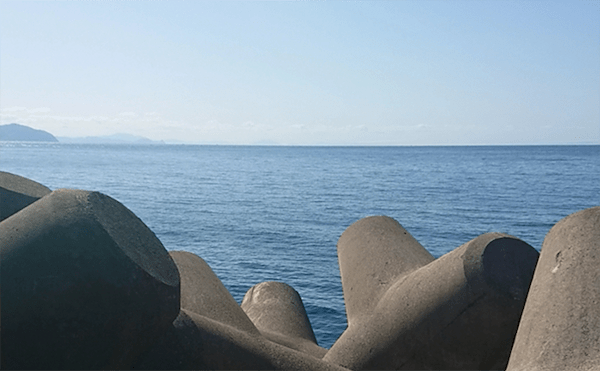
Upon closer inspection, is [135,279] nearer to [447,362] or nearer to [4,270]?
[4,270]

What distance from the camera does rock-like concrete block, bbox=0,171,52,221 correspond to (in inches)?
135

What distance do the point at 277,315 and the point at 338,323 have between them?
3.49m

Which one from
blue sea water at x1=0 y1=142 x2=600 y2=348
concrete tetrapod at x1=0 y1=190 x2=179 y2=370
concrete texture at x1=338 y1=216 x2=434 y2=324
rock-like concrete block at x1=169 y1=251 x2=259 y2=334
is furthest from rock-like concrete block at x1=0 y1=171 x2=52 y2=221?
blue sea water at x1=0 y1=142 x2=600 y2=348

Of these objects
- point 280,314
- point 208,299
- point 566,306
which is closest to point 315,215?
point 280,314

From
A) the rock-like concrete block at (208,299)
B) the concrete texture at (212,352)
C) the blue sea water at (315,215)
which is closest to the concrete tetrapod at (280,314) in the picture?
the rock-like concrete block at (208,299)

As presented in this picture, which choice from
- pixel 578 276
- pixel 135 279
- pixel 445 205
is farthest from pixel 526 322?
pixel 445 205

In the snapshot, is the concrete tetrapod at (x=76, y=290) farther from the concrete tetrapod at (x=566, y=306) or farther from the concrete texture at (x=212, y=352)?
the concrete tetrapod at (x=566, y=306)

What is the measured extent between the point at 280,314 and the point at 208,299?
220 cm

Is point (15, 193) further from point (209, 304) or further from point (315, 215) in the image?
point (315, 215)

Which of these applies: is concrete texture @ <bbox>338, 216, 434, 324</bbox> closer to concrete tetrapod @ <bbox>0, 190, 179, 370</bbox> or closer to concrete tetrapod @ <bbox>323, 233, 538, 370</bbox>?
concrete tetrapod @ <bbox>323, 233, 538, 370</bbox>

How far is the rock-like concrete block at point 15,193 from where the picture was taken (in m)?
3.43

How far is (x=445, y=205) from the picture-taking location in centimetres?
2598

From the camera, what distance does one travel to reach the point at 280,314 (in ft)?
21.0

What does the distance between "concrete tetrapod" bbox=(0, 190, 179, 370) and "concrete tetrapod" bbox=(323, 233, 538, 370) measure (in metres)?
2.14
